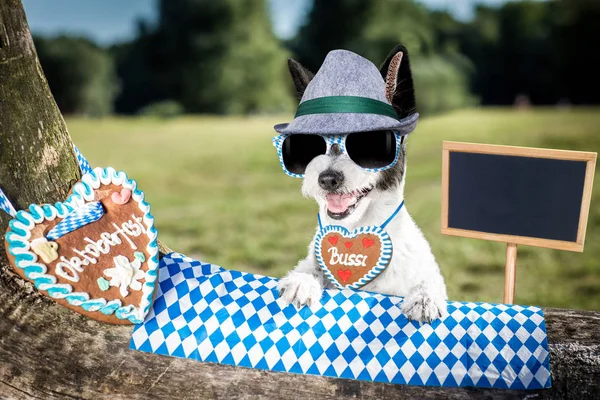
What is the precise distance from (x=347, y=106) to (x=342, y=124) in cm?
9

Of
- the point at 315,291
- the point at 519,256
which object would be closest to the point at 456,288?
the point at 519,256

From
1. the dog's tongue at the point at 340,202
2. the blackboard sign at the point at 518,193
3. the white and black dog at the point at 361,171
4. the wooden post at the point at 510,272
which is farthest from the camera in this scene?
the wooden post at the point at 510,272

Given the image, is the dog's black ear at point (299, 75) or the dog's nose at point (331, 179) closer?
the dog's nose at point (331, 179)

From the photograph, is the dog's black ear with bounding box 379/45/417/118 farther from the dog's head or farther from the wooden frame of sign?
the wooden frame of sign

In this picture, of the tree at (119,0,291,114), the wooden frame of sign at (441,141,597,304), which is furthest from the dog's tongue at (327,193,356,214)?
the tree at (119,0,291,114)

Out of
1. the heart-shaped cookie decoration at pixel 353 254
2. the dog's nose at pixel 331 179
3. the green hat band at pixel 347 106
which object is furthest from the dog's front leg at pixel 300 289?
the green hat band at pixel 347 106

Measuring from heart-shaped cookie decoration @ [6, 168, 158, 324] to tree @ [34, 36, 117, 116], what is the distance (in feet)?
68.0

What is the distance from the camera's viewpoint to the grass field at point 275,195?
637cm

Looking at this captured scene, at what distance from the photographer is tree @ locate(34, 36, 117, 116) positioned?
21500 mm

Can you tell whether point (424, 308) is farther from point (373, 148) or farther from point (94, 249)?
point (94, 249)

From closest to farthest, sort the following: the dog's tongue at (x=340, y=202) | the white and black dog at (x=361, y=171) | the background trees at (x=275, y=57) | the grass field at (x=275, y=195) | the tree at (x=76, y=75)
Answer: the white and black dog at (x=361, y=171), the dog's tongue at (x=340, y=202), the grass field at (x=275, y=195), the background trees at (x=275, y=57), the tree at (x=76, y=75)

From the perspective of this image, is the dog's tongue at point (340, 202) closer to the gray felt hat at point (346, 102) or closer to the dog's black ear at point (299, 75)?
the gray felt hat at point (346, 102)

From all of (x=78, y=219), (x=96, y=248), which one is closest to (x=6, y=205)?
(x=78, y=219)

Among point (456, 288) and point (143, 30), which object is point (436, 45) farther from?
point (456, 288)
